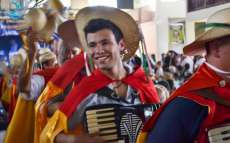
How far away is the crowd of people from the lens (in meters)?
1.94

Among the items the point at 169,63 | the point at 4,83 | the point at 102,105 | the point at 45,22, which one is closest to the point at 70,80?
the point at 45,22

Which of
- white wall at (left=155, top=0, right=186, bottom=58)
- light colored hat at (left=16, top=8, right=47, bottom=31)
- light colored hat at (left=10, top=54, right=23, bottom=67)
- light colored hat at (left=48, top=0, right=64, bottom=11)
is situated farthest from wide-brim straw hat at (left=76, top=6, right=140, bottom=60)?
white wall at (left=155, top=0, right=186, bottom=58)

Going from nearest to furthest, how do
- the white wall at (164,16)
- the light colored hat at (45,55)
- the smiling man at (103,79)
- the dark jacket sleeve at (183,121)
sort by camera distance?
the dark jacket sleeve at (183,121)
the smiling man at (103,79)
the light colored hat at (45,55)
the white wall at (164,16)

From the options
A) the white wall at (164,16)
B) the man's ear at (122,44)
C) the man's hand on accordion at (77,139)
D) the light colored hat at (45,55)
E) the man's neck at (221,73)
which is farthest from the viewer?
the white wall at (164,16)

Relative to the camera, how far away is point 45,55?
15.5 ft

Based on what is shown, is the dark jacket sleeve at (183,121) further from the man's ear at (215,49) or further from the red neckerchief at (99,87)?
the red neckerchief at (99,87)

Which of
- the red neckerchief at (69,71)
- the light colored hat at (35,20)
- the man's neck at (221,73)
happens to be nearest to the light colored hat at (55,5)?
the light colored hat at (35,20)

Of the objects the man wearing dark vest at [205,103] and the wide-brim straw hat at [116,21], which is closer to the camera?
the man wearing dark vest at [205,103]

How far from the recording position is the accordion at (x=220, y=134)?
1.92 m

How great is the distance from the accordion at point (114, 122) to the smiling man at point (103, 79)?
0.05m

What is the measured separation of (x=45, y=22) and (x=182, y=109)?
2.02 m

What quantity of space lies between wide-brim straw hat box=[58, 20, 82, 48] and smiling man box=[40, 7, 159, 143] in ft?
2.03

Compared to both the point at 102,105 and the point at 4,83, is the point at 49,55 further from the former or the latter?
the point at 102,105

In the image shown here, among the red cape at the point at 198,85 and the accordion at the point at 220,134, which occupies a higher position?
the red cape at the point at 198,85
